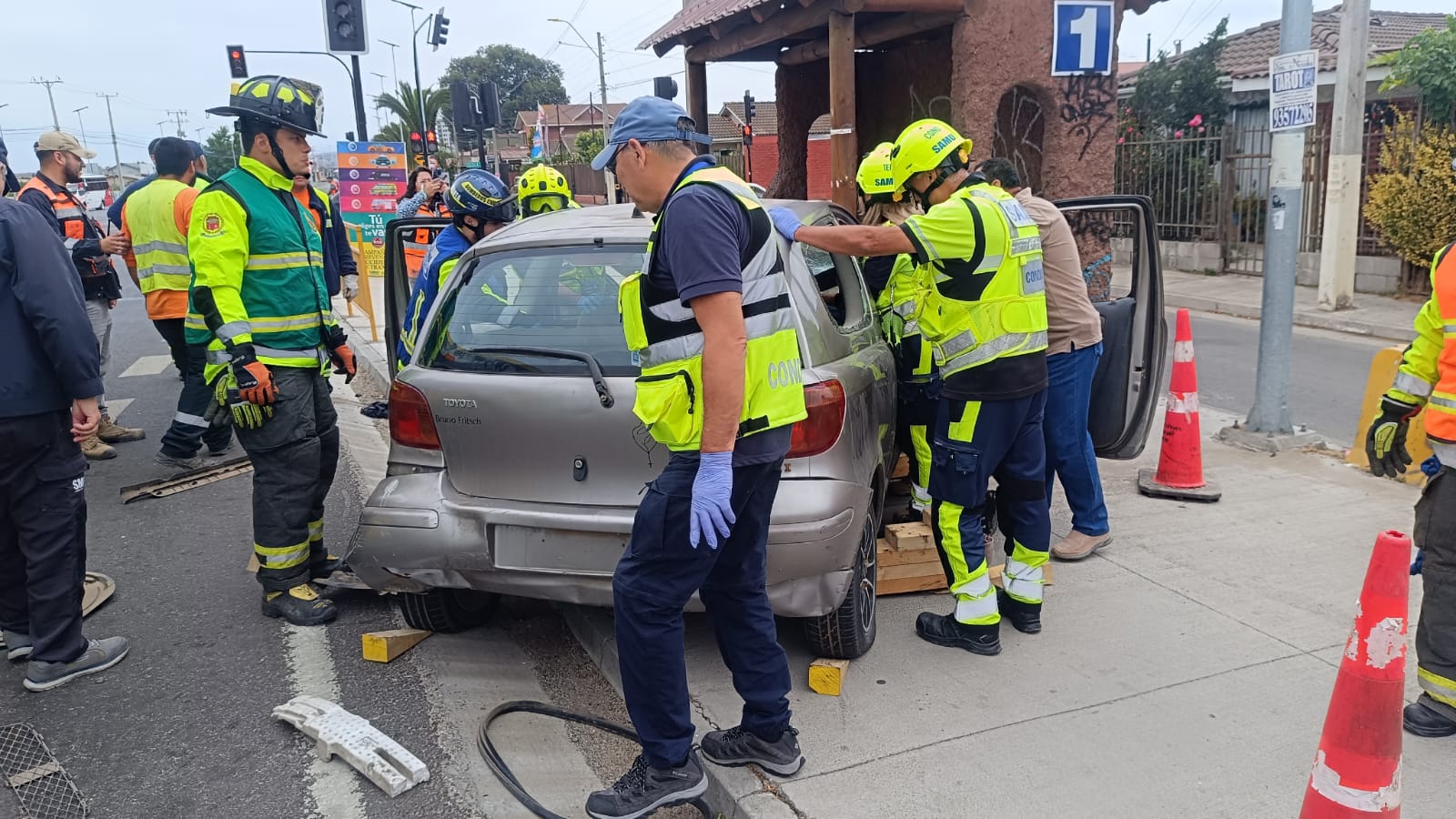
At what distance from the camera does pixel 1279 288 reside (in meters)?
6.24

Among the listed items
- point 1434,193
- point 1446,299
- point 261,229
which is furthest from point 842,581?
point 1434,193

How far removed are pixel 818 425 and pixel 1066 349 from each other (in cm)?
155

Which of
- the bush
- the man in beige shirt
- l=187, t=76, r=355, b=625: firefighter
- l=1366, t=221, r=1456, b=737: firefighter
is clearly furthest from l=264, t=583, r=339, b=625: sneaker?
the bush

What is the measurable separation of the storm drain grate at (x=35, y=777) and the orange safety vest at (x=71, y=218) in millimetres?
4584

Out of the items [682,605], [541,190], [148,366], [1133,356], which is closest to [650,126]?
[682,605]

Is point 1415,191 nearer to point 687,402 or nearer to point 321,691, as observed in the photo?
point 687,402

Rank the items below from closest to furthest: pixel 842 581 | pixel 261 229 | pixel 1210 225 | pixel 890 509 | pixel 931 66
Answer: pixel 842 581
pixel 261 229
pixel 890 509
pixel 931 66
pixel 1210 225

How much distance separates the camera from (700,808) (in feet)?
9.45

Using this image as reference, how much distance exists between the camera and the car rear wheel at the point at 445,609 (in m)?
3.94

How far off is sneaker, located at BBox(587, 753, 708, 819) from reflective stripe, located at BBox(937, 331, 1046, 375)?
1.68 m

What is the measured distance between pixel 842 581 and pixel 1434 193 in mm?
11920

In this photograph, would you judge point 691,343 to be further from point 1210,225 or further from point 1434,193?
point 1210,225

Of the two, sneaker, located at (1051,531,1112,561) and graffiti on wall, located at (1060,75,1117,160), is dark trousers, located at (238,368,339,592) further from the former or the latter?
graffiti on wall, located at (1060,75,1117,160)

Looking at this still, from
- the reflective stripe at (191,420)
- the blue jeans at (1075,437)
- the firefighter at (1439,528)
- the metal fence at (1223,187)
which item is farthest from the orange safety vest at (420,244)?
the metal fence at (1223,187)
